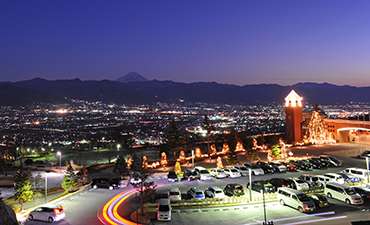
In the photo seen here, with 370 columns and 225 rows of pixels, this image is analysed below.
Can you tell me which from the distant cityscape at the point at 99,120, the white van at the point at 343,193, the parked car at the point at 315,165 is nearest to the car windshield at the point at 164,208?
the white van at the point at 343,193

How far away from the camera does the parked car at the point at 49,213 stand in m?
15.9

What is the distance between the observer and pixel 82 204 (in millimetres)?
19062

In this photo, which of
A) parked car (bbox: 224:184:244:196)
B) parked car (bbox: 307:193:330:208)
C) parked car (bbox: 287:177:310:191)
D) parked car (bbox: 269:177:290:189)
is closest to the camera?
parked car (bbox: 307:193:330:208)

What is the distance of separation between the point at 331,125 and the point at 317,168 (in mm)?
22039

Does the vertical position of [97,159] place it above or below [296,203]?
below

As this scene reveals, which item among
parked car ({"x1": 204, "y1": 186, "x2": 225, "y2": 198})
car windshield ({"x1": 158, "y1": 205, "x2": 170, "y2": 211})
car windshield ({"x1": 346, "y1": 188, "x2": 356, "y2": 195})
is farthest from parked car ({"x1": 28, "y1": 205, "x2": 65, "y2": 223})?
car windshield ({"x1": 346, "y1": 188, "x2": 356, "y2": 195})

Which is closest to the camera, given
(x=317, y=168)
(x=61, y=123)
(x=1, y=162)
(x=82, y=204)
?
(x=82, y=204)

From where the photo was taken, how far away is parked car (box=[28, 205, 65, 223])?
15.9 m

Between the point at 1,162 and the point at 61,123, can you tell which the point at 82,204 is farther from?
the point at 61,123

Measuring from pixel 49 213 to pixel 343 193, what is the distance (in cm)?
1830

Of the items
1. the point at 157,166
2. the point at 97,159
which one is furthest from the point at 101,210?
the point at 97,159

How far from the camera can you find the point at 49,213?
52.4 feet

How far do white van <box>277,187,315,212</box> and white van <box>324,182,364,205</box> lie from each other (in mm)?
3099

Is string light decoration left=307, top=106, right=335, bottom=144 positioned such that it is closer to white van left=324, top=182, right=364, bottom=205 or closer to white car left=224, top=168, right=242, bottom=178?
white car left=224, top=168, right=242, bottom=178
